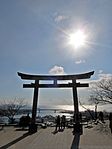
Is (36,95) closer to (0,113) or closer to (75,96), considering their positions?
(75,96)

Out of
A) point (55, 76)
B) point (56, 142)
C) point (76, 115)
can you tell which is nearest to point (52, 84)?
point (55, 76)

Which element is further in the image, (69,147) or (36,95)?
(36,95)

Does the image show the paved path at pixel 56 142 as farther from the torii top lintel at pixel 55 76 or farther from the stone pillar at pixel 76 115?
the torii top lintel at pixel 55 76

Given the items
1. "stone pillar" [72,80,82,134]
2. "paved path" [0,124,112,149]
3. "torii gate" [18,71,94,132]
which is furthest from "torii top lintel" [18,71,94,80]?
"paved path" [0,124,112,149]

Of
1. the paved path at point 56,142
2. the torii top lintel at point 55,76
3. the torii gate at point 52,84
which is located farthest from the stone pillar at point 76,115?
the paved path at point 56,142

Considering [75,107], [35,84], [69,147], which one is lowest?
[69,147]

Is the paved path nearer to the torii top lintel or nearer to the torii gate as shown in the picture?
the torii gate

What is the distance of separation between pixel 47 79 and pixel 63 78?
133 centimetres

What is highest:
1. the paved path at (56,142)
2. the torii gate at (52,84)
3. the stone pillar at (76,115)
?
the torii gate at (52,84)

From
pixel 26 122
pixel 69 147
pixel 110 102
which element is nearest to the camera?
pixel 69 147

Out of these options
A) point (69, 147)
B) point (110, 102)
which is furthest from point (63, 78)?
point (110, 102)

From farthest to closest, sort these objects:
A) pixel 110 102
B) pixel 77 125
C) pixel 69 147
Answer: pixel 110 102 < pixel 77 125 < pixel 69 147

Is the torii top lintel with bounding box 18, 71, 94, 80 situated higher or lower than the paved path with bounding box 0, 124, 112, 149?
higher

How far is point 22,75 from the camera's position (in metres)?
20.6
